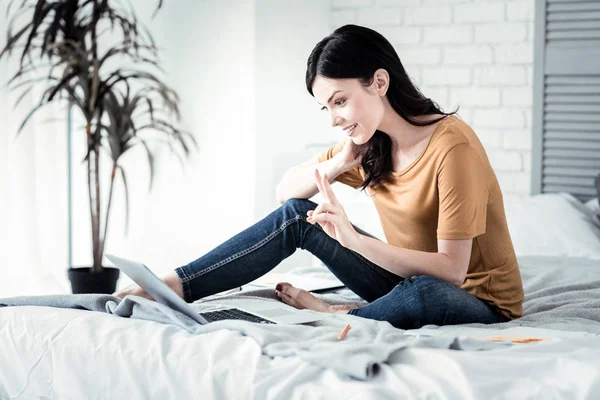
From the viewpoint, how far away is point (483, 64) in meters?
3.82

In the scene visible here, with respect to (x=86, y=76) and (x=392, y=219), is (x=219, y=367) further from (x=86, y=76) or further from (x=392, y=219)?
(x=86, y=76)

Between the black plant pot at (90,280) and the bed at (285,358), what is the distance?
1.43 metres

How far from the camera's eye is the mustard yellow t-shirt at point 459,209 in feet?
6.36

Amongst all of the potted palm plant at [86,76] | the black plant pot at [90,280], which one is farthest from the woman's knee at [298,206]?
the black plant pot at [90,280]

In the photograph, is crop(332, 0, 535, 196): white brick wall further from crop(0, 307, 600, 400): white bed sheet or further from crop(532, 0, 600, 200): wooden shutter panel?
crop(0, 307, 600, 400): white bed sheet

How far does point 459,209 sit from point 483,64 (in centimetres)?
206

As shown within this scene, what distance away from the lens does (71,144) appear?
4.04 metres

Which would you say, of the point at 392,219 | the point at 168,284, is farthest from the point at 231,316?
the point at 392,219

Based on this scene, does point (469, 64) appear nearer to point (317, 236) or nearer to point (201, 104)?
point (201, 104)

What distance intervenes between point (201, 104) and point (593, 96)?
6.07ft

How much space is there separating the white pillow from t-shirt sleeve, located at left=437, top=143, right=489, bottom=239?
118 cm

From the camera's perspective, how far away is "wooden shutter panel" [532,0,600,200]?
140 inches

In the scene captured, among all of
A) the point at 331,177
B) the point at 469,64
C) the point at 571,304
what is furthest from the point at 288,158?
the point at 571,304

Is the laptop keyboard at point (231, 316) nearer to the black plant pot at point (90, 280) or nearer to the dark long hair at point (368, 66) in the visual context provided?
the dark long hair at point (368, 66)
